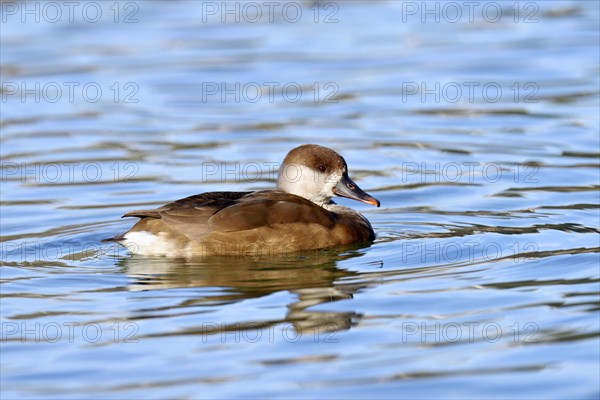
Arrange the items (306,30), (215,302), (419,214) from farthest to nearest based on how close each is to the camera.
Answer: (306,30), (419,214), (215,302)

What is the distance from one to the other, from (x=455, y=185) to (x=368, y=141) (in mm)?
2066

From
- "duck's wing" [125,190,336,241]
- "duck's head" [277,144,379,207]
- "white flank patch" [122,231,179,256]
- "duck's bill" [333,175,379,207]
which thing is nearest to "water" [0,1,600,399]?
"white flank patch" [122,231,179,256]

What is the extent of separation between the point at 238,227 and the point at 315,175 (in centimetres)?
104

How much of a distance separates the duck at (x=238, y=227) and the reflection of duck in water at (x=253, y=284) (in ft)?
0.34

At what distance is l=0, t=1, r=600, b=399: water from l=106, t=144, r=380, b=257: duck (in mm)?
137

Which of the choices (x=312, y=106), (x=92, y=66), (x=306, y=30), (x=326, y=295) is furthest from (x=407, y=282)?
(x=306, y=30)

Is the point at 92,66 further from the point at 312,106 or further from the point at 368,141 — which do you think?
the point at 368,141

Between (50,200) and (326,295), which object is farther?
(50,200)

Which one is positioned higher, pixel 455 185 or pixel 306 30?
pixel 306 30

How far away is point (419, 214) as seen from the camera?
37.6 feet
